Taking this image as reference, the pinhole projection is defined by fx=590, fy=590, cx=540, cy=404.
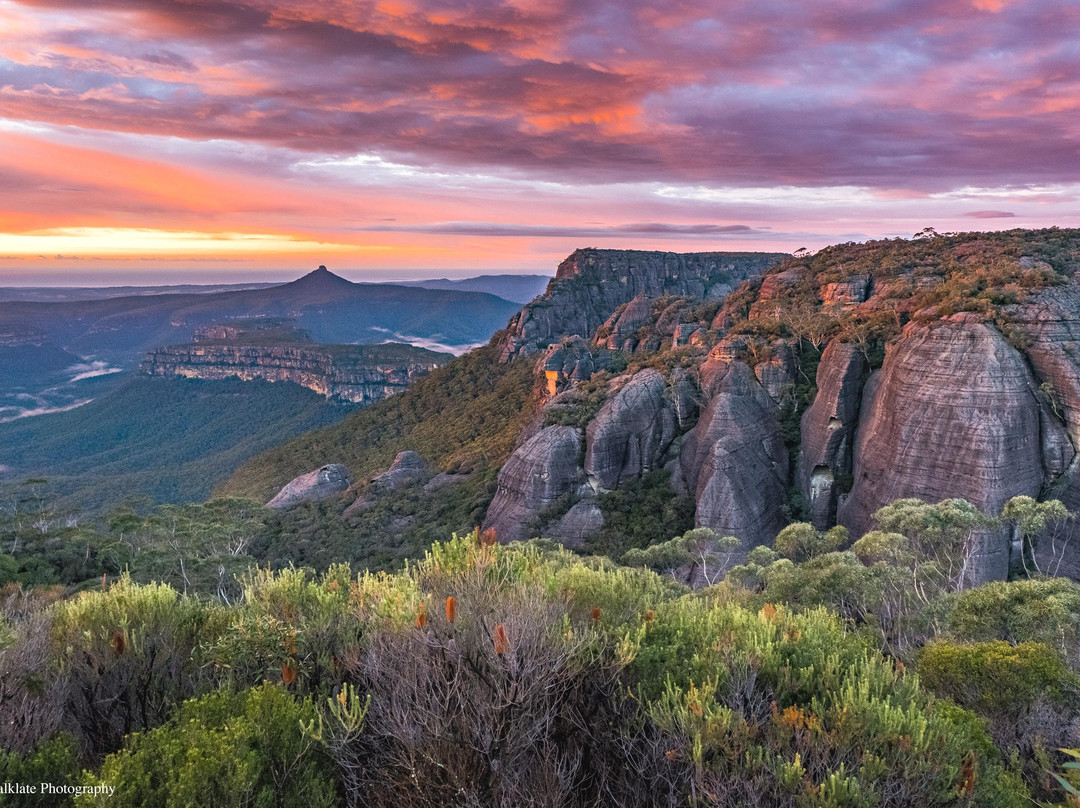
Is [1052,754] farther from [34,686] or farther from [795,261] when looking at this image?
[795,261]

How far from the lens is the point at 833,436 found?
31984 mm

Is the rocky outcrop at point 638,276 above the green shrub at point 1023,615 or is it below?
above

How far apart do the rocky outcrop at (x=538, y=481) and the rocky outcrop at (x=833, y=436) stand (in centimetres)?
1390

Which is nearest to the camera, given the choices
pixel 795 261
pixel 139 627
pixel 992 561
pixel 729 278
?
pixel 139 627

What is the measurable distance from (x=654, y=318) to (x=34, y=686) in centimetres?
7719

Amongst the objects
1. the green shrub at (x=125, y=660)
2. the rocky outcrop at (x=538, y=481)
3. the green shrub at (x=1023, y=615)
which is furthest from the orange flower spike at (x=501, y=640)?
the rocky outcrop at (x=538, y=481)

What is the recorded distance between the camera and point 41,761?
7.96 m

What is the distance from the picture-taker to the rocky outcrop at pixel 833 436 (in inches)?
1254

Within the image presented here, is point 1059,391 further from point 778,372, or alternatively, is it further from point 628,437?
point 628,437

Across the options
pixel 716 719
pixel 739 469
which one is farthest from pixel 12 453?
pixel 716 719

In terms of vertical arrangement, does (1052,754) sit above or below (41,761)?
below

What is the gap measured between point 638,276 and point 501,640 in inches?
5493

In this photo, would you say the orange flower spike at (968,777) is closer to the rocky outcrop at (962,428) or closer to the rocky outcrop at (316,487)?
the rocky outcrop at (962,428)

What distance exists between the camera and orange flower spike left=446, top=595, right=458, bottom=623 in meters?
9.32
